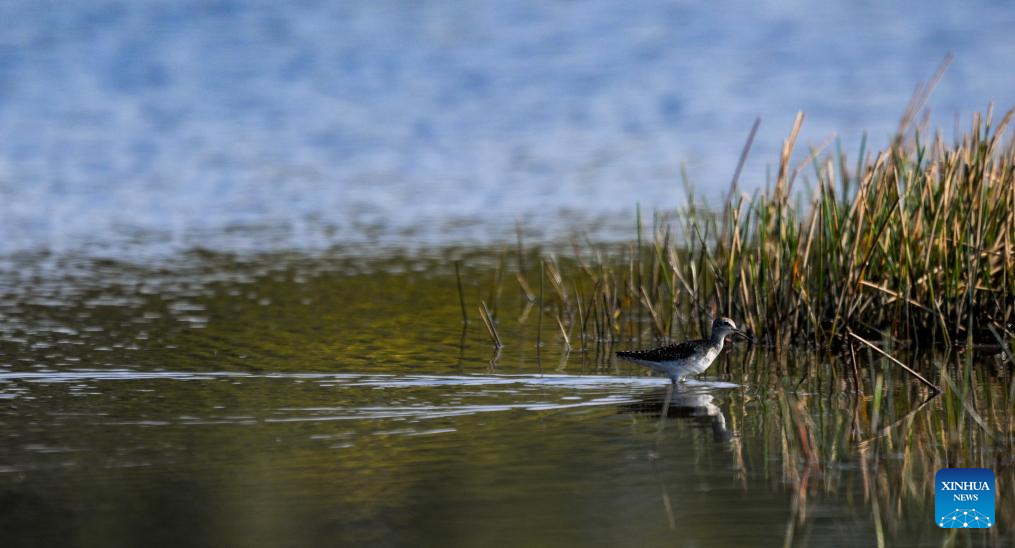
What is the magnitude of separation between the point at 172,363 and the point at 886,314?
5060 mm

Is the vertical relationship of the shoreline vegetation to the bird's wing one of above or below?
above

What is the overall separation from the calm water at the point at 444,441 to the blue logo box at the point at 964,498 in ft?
0.22

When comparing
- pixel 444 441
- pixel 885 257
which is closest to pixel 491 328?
pixel 885 257

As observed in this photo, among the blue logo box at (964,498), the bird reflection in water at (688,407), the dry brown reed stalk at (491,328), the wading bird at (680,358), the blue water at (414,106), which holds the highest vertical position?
the blue water at (414,106)

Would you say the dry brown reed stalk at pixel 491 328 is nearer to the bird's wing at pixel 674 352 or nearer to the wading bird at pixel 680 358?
the wading bird at pixel 680 358

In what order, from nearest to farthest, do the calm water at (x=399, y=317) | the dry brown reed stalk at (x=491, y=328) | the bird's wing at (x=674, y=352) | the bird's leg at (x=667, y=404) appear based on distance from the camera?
the calm water at (x=399, y=317) < the bird's leg at (x=667, y=404) < the bird's wing at (x=674, y=352) < the dry brown reed stalk at (x=491, y=328)

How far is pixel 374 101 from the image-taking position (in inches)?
1363

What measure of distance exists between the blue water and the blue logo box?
37.3 ft

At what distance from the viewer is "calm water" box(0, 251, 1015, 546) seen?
7.04 m

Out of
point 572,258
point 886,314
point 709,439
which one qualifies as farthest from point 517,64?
point 709,439

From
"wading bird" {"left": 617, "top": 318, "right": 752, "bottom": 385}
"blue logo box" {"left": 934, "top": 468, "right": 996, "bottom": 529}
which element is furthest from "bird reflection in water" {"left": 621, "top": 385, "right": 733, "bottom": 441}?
"blue logo box" {"left": 934, "top": 468, "right": 996, "bottom": 529}

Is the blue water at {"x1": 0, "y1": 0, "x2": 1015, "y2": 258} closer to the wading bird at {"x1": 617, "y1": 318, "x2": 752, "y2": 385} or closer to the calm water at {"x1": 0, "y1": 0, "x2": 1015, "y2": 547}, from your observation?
the calm water at {"x1": 0, "y1": 0, "x2": 1015, "y2": 547}

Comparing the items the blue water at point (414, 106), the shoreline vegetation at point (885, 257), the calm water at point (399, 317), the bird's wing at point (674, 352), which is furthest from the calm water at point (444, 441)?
the blue water at point (414, 106)

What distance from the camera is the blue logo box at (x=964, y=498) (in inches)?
272
